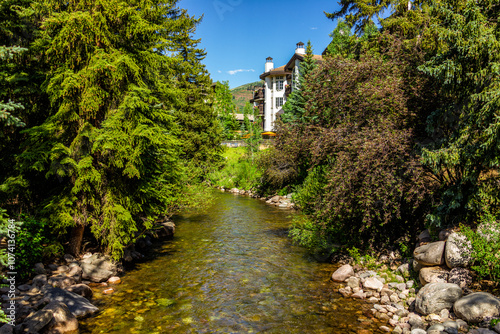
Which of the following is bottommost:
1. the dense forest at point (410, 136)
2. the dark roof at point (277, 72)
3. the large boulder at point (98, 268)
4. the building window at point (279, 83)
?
the large boulder at point (98, 268)

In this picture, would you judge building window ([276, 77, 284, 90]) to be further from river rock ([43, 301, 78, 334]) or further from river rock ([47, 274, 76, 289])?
river rock ([43, 301, 78, 334])

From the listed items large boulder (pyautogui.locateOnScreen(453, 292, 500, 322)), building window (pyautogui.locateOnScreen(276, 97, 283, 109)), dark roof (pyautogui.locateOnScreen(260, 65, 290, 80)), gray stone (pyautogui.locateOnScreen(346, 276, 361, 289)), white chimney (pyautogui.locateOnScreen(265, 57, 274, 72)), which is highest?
white chimney (pyautogui.locateOnScreen(265, 57, 274, 72))

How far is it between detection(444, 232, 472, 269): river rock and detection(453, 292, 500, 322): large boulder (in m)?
1.04

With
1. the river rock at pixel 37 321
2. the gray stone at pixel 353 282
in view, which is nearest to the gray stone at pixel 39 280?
the river rock at pixel 37 321

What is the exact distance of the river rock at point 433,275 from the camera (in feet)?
26.3

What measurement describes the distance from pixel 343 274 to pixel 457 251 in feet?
12.0

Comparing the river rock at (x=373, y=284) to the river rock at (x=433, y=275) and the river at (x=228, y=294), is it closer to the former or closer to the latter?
the river at (x=228, y=294)

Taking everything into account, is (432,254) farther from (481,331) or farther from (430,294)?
(481,331)

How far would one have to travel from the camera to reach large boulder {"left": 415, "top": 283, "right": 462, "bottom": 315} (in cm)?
727

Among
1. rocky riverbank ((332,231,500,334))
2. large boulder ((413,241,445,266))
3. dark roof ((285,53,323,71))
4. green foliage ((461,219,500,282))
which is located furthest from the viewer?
dark roof ((285,53,323,71))

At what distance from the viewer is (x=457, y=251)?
26.0ft

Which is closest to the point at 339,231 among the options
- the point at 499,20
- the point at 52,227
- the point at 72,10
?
the point at 499,20

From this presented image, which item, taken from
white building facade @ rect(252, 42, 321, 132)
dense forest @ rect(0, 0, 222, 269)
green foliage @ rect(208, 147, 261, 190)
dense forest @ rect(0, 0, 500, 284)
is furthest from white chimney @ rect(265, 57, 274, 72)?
dense forest @ rect(0, 0, 222, 269)

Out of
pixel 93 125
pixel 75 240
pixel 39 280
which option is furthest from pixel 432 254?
pixel 93 125
